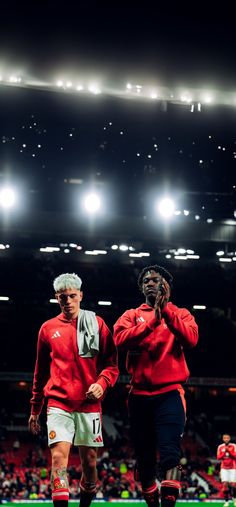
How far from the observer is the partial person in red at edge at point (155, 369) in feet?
16.5

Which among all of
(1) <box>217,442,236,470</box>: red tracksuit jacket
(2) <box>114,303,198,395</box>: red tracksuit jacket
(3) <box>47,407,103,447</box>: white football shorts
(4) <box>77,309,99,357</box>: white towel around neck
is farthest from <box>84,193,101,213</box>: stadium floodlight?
(3) <box>47,407,103,447</box>: white football shorts

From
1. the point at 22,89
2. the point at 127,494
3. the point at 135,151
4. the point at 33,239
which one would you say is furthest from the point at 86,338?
the point at 33,239

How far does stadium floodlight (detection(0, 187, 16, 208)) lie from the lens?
19.3 meters

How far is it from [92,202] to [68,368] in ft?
51.8

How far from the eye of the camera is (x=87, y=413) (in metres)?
5.27

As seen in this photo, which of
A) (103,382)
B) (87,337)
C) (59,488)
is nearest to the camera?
(59,488)

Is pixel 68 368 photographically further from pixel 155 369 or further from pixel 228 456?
pixel 228 456

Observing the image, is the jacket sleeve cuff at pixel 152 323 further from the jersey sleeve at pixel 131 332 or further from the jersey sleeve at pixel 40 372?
the jersey sleeve at pixel 40 372

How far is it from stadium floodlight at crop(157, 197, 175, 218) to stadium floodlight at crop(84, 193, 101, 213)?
6.54ft

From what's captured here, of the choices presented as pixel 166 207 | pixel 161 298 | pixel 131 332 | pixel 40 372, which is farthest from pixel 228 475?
pixel 161 298

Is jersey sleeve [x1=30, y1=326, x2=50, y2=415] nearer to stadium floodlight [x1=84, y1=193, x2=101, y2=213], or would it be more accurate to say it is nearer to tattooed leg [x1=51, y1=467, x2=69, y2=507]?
tattooed leg [x1=51, y1=467, x2=69, y2=507]

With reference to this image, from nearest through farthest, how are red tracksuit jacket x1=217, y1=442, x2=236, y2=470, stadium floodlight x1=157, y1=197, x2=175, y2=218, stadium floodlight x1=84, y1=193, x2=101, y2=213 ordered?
1. red tracksuit jacket x1=217, y1=442, x2=236, y2=470
2. stadium floodlight x1=157, y1=197, x2=175, y2=218
3. stadium floodlight x1=84, y1=193, x2=101, y2=213

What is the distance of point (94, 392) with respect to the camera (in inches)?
201

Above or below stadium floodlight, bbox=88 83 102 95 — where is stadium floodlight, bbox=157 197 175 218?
above
